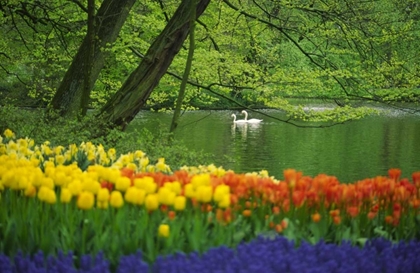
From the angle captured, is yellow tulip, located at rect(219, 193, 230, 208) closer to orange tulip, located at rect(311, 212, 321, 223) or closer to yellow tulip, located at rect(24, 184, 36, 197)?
orange tulip, located at rect(311, 212, 321, 223)

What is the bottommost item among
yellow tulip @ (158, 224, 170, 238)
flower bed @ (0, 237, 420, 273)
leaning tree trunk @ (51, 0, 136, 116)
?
flower bed @ (0, 237, 420, 273)

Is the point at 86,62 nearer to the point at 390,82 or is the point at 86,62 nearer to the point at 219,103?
the point at 390,82

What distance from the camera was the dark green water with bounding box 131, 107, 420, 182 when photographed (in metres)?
18.6

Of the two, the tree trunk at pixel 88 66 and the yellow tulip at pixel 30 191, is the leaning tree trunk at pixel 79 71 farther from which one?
the yellow tulip at pixel 30 191

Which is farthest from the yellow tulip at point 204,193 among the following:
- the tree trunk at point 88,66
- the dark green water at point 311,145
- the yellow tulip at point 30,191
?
the dark green water at point 311,145

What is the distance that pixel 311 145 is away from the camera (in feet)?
75.2

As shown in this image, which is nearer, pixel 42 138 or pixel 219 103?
pixel 42 138

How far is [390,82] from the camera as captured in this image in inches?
538

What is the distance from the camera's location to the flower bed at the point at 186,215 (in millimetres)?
3420

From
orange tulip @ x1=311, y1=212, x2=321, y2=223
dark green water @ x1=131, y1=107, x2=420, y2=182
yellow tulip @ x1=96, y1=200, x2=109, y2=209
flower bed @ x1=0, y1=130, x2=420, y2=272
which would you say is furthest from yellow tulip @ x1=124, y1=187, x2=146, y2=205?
dark green water @ x1=131, y1=107, x2=420, y2=182

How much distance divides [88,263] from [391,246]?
5.17ft

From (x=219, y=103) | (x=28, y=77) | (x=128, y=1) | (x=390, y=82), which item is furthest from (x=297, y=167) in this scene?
(x=219, y=103)

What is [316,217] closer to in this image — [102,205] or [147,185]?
[147,185]

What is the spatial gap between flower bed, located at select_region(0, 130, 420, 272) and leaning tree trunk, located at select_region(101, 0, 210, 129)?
6.15 m
